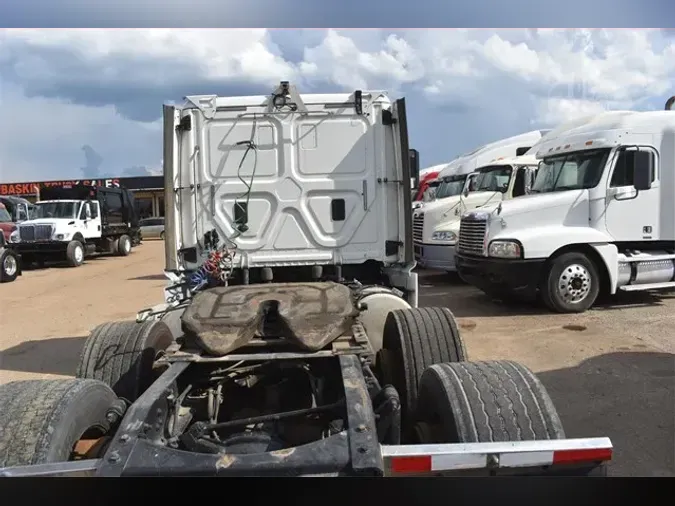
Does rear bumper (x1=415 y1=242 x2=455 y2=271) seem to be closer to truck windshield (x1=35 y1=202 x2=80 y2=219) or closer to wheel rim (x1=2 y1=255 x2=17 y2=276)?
wheel rim (x1=2 y1=255 x2=17 y2=276)

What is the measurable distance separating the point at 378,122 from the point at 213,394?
10.8 ft

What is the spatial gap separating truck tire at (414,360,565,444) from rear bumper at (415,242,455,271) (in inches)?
345

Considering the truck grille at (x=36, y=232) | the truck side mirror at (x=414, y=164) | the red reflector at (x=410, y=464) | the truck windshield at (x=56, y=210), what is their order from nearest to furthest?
the red reflector at (x=410, y=464), the truck side mirror at (x=414, y=164), the truck grille at (x=36, y=232), the truck windshield at (x=56, y=210)

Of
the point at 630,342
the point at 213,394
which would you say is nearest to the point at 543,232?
the point at 630,342

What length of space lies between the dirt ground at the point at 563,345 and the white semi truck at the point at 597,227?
44 centimetres

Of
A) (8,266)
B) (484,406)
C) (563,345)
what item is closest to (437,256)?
(563,345)

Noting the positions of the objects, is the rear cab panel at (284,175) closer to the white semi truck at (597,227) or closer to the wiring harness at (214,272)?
the wiring harness at (214,272)

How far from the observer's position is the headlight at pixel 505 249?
29.0 ft

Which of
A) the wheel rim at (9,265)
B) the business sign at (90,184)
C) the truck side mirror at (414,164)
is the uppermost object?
the business sign at (90,184)

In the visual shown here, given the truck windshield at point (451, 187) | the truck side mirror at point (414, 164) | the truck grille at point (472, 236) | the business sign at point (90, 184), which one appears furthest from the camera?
the business sign at point (90, 184)

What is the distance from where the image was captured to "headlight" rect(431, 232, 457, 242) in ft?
39.1

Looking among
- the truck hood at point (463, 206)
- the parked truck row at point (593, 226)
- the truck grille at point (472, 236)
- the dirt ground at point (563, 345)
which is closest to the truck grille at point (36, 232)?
the dirt ground at point (563, 345)

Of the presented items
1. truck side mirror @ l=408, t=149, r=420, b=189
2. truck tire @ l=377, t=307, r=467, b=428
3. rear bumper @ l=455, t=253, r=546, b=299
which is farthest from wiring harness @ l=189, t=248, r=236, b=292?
rear bumper @ l=455, t=253, r=546, b=299

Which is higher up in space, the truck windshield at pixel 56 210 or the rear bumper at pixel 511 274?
the truck windshield at pixel 56 210
